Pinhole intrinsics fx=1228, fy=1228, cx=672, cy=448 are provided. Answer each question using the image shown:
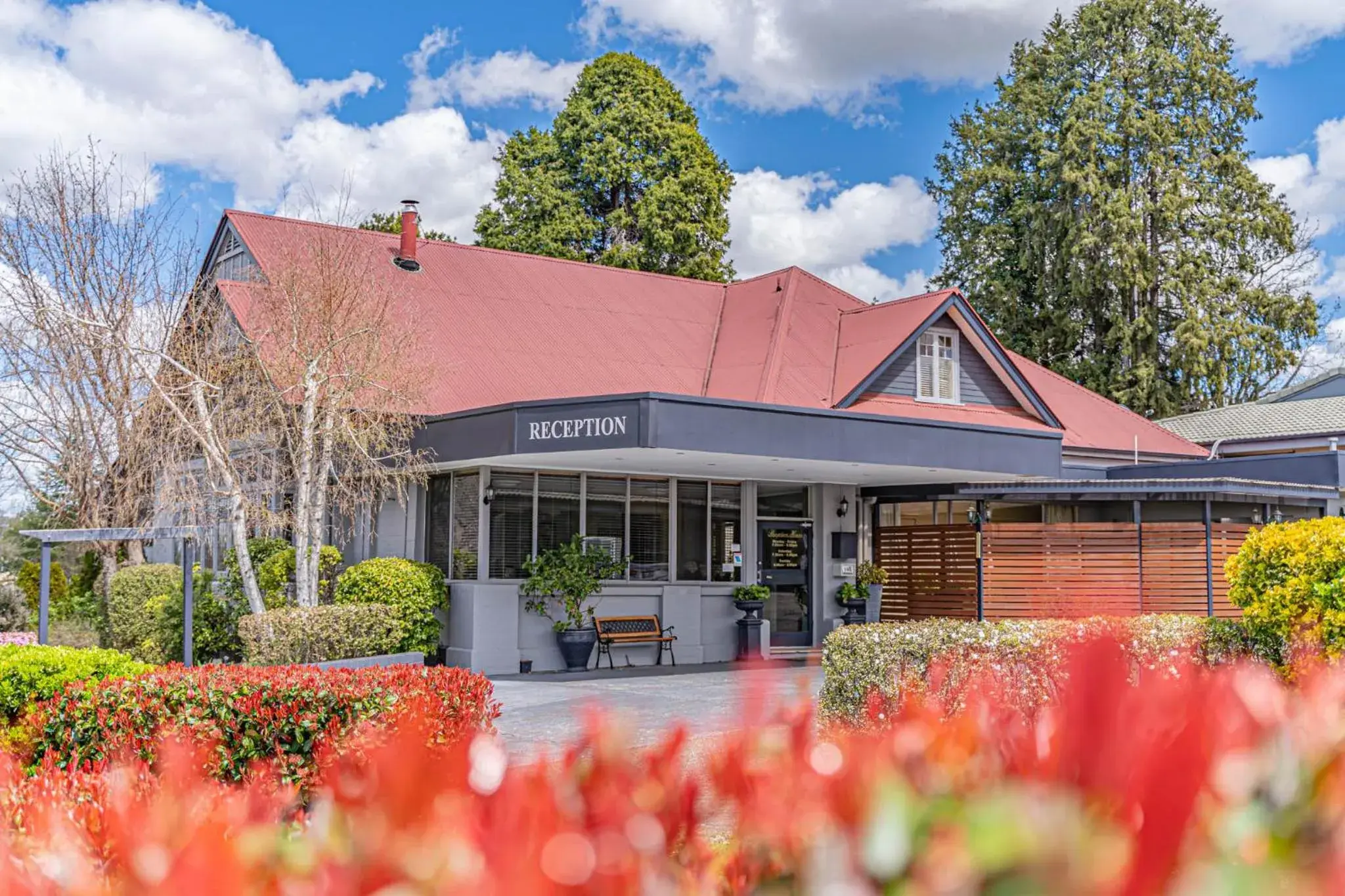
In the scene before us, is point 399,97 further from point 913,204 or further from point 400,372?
point 400,372

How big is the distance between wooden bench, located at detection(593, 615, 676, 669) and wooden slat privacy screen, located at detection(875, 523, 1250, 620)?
5.31 meters

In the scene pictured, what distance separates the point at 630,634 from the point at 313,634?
5.07 m

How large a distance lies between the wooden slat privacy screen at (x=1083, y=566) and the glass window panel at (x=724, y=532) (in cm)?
381

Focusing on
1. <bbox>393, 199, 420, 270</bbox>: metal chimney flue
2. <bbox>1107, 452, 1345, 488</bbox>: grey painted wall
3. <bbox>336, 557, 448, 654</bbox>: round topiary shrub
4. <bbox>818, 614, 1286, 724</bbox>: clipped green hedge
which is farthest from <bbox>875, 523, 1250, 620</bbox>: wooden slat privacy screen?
<bbox>393, 199, 420, 270</bbox>: metal chimney flue

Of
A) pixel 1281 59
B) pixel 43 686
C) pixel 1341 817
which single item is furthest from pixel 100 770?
pixel 1281 59

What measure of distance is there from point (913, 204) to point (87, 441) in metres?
31.0

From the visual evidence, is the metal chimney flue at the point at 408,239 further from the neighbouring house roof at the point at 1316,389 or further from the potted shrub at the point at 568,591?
the neighbouring house roof at the point at 1316,389

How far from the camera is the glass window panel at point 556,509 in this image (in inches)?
703

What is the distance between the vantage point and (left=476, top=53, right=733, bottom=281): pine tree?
36.7m

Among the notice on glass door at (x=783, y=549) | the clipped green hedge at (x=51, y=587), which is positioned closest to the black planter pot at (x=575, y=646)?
the notice on glass door at (x=783, y=549)

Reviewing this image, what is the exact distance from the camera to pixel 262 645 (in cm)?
1481

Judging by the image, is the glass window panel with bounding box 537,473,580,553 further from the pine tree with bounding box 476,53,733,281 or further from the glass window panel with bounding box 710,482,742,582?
the pine tree with bounding box 476,53,733,281

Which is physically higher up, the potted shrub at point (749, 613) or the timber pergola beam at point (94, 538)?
the timber pergola beam at point (94, 538)

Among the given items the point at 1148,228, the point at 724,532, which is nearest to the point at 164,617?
the point at 724,532
